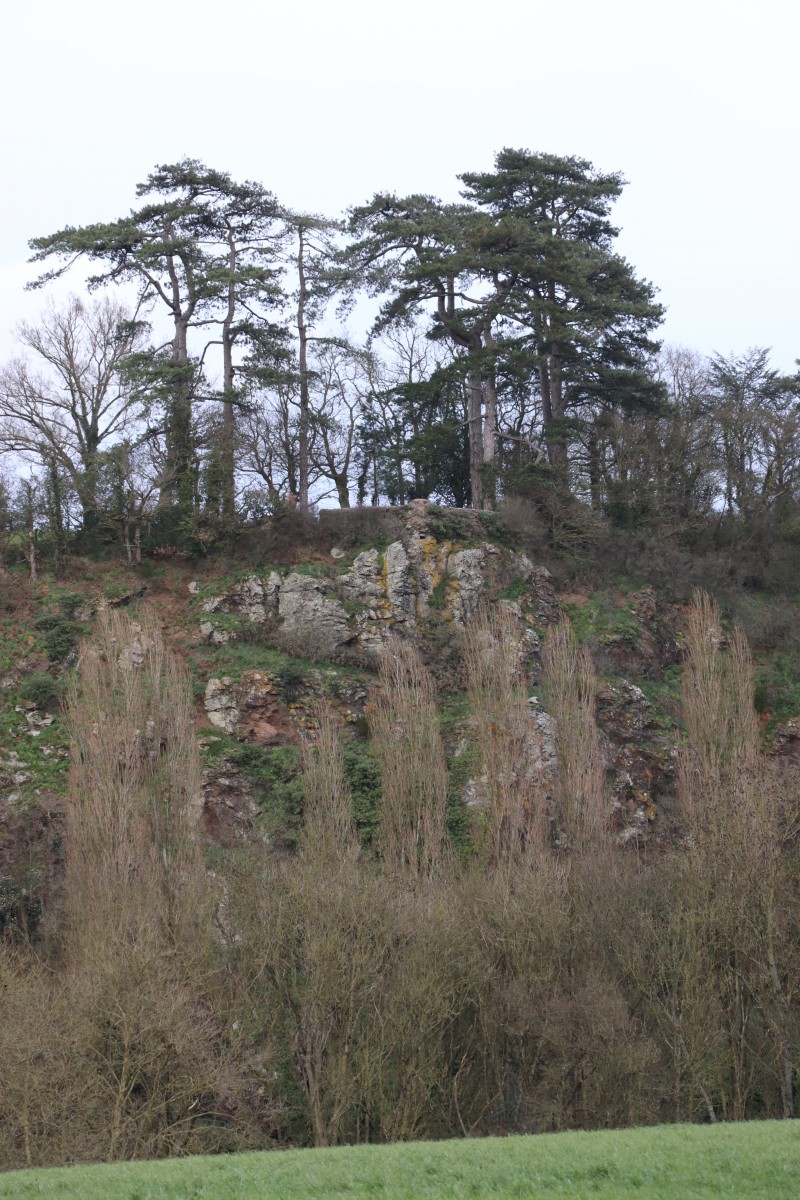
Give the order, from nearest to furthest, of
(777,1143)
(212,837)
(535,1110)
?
(777,1143) → (535,1110) → (212,837)

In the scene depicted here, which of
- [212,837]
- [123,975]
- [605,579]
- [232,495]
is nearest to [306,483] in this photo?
[232,495]

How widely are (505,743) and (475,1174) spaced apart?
19.9 m

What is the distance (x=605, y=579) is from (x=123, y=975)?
91.9ft

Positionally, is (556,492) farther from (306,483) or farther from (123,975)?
(123,975)

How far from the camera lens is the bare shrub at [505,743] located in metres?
32.0

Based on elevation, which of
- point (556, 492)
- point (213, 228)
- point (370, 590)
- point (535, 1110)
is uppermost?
point (213, 228)

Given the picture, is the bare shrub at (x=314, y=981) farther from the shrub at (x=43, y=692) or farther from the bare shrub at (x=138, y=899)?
the shrub at (x=43, y=692)

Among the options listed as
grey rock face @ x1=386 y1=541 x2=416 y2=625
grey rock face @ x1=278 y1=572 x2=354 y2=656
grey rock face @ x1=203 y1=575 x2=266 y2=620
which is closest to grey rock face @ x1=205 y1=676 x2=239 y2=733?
grey rock face @ x1=278 y1=572 x2=354 y2=656

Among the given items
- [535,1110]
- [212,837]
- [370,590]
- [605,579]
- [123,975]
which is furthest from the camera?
[605,579]

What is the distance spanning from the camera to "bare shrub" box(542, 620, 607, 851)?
105 ft

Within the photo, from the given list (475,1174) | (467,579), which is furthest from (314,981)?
(467,579)

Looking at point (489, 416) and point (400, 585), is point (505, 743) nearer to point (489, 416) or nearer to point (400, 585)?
point (400, 585)

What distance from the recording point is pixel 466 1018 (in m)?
25.7

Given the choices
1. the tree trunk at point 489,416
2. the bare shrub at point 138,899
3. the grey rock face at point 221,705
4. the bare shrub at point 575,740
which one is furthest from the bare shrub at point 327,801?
the tree trunk at point 489,416
